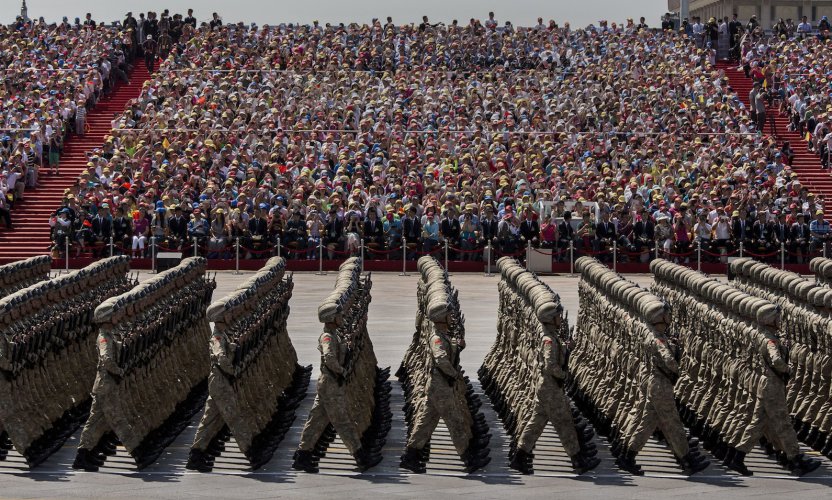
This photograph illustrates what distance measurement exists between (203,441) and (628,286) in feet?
13.7

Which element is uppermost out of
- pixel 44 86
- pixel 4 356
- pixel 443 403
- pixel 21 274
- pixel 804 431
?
pixel 44 86

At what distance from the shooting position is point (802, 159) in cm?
3988

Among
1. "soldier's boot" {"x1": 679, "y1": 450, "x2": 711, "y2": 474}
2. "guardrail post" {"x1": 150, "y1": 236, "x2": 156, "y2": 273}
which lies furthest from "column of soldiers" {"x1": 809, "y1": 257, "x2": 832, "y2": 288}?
"guardrail post" {"x1": 150, "y1": 236, "x2": 156, "y2": 273}

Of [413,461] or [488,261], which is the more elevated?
[488,261]

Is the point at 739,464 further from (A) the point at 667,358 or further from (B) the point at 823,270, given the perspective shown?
(B) the point at 823,270

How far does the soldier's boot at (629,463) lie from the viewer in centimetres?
1259

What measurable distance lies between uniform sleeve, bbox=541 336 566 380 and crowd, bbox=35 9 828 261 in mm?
19632

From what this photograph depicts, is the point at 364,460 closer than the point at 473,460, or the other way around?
the point at 364,460

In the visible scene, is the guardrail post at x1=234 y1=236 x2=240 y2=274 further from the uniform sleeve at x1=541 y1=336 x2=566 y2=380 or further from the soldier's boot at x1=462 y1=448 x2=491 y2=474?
the uniform sleeve at x1=541 y1=336 x2=566 y2=380

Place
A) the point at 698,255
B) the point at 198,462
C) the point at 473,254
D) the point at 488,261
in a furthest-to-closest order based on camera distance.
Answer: the point at 473,254 < the point at 488,261 < the point at 698,255 < the point at 198,462

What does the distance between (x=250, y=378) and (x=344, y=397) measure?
1654 millimetres

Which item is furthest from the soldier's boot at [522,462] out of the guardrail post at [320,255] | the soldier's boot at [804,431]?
the guardrail post at [320,255]

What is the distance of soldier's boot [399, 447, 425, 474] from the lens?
1257cm

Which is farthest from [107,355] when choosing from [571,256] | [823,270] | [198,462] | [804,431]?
[571,256]
